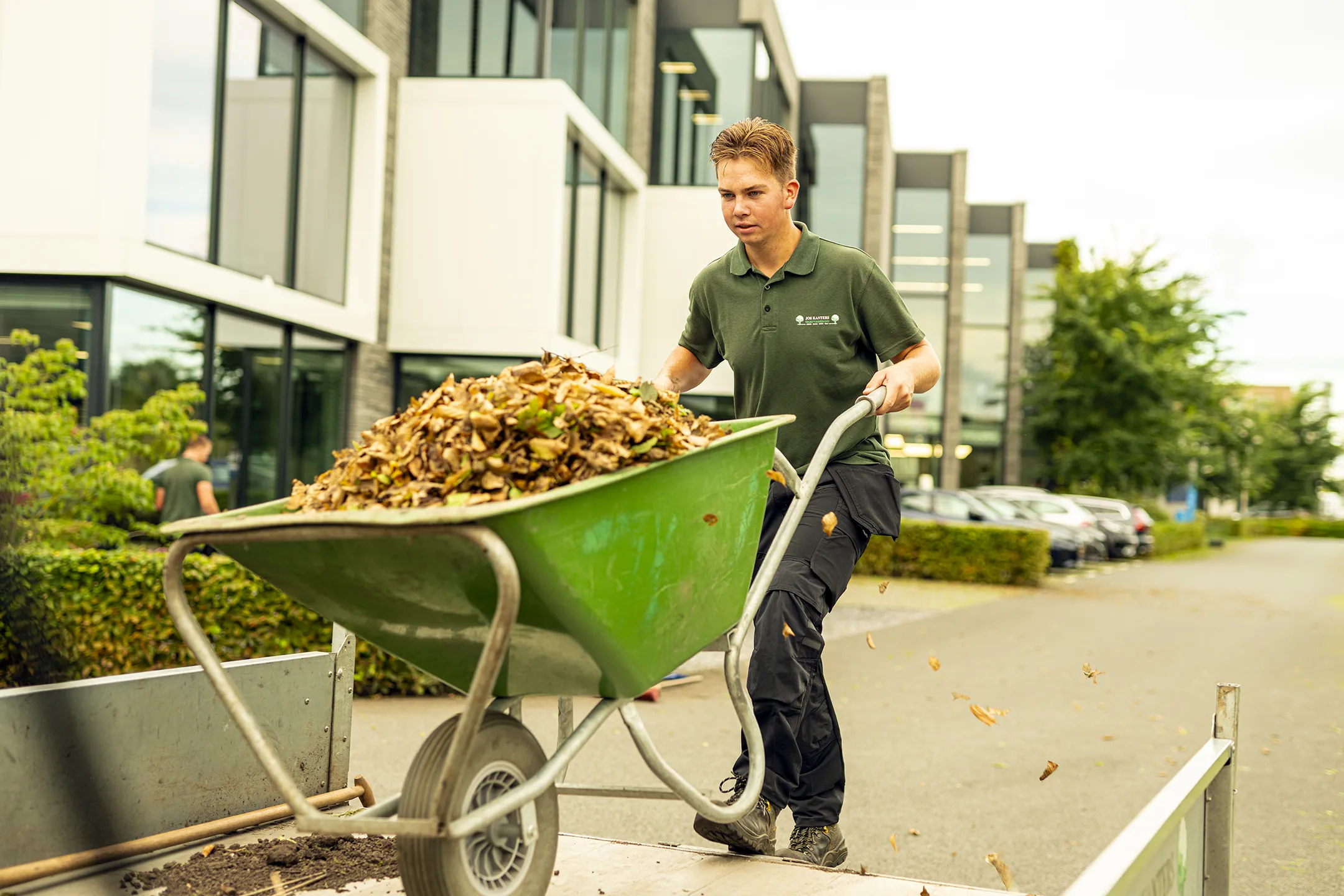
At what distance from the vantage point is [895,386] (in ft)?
9.86

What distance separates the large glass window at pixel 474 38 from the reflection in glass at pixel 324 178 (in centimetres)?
143

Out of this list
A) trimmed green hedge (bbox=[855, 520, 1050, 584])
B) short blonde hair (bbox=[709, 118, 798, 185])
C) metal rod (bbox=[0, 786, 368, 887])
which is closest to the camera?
metal rod (bbox=[0, 786, 368, 887])

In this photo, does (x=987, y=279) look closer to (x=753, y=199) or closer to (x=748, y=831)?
(x=753, y=199)

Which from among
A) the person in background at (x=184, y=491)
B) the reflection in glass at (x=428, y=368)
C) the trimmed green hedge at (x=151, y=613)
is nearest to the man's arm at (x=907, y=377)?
the trimmed green hedge at (x=151, y=613)

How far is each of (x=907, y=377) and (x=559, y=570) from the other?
4.49 feet

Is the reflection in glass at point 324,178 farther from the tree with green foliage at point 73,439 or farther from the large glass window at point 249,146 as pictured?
the tree with green foliage at point 73,439

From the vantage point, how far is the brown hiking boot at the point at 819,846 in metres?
3.16

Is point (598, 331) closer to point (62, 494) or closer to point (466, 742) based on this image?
point (62, 494)

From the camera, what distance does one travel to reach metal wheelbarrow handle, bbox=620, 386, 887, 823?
8.14ft

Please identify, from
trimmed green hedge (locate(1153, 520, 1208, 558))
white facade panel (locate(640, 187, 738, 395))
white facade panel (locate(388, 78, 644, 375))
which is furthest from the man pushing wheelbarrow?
trimmed green hedge (locate(1153, 520, 1208, 558))

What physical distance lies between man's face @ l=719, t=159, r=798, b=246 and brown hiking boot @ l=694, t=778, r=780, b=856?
1453mm

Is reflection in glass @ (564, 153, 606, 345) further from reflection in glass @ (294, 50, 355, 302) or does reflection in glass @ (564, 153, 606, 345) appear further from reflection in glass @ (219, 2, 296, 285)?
reflection in glass @ (219, 2, 296, 285)

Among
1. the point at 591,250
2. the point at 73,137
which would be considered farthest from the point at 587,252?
the point at 73,137

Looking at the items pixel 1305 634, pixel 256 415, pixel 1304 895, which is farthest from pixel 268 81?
pixel 1305 634
